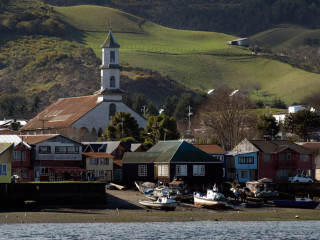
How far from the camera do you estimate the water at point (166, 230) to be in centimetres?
6619

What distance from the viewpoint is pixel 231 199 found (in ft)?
295

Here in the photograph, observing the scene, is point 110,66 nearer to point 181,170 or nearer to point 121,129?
point 121,129

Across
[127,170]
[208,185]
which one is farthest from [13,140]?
[208,185]

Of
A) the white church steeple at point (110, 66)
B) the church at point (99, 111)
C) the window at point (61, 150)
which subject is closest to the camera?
the window at point (61, 150)

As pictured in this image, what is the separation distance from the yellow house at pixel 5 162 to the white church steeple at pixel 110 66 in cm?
5985

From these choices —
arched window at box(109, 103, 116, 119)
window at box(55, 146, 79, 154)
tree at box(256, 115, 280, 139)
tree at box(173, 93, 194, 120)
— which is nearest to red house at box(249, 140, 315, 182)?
tree at box(256, 115, 280, 139)

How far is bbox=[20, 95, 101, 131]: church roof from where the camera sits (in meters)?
141

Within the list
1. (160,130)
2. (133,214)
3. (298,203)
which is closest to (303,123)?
(160,130)

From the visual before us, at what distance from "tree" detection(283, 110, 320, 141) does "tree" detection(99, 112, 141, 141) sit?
69.6 ft

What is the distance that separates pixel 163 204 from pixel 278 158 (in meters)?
26.4

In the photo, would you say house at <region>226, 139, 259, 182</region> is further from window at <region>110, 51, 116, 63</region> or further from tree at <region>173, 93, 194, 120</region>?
tree at <region>173, 93, 194, 120</region>

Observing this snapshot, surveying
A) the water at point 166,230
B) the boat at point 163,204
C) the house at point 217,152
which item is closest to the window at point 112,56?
the house at point 217,152

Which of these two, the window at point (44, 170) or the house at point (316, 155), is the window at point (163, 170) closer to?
the window at point (44, 170)

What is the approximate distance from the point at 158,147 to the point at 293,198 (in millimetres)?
16365
